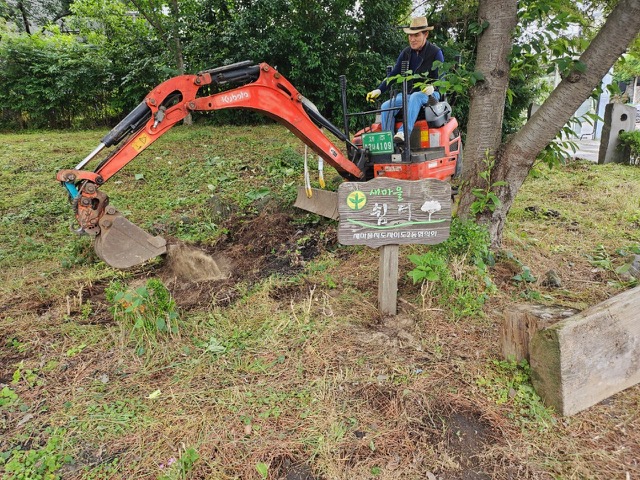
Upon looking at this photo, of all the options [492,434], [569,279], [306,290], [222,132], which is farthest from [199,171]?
[492,434]

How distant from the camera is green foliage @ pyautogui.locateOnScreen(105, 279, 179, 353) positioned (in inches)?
114

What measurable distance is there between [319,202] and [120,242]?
245 cm

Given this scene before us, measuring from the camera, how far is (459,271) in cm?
337

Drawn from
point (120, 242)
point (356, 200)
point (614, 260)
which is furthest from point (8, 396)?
point (614, 260)

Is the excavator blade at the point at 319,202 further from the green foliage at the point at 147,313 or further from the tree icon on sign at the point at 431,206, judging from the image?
the green foliage at the point at 147,313

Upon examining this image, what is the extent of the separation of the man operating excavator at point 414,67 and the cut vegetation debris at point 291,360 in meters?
1.47

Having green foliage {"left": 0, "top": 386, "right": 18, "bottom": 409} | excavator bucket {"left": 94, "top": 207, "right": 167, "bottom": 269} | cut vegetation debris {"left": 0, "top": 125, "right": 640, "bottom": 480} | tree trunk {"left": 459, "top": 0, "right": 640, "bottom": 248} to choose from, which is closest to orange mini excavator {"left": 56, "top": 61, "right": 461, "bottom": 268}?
excavator bucket {"left": 94, "top": 207, "right": 167, "bottom": 269}

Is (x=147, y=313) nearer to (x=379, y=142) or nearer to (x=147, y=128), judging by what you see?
(x=147, y=128)

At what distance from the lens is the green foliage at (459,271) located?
318 cm

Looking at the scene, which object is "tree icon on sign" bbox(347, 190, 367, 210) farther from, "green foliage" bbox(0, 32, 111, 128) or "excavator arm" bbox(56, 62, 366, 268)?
"green foliage" bbox(0, 32, 111, 128)

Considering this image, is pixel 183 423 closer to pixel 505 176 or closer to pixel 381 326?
pixel 381 326

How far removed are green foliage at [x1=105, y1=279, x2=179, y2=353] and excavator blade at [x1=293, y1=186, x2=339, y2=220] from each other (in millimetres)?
2542

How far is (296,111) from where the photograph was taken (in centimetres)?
421

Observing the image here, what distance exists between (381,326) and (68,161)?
7510 millimetres
